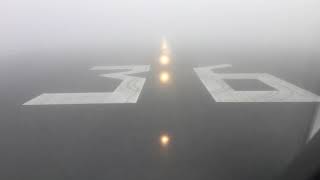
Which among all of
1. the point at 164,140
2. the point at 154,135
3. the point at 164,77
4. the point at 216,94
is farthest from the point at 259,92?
the point at 164,140

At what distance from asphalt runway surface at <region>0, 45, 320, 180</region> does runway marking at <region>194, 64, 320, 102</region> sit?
1.18ft

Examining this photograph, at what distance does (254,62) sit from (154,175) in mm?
13926

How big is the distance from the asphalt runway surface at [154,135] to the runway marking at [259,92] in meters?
0.36

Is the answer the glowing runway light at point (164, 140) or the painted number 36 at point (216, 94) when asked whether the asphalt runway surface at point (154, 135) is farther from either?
the painted number 36 at point (216, 94)

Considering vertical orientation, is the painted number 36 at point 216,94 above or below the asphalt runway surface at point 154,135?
below

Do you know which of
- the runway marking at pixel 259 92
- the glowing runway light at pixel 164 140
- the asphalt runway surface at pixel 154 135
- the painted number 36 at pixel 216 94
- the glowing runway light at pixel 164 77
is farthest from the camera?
the glowing runway light at pixel 164 77

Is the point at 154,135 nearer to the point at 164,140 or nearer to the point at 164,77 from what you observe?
the point at 164,140

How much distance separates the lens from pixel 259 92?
1077cm

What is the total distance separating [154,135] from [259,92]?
5151mm

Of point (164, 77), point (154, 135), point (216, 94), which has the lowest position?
point (164, 77)

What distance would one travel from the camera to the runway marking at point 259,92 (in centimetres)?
988

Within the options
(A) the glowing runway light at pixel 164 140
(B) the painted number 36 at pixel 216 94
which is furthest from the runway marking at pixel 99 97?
(A) the glowing runway light at pixel 164 140

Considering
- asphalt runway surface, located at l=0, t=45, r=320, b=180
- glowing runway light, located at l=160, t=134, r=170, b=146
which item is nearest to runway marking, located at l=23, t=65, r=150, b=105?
asphalt runway surface, located at l=0, t=45, r=320, b=180

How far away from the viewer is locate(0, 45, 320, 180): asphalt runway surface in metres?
5.38
